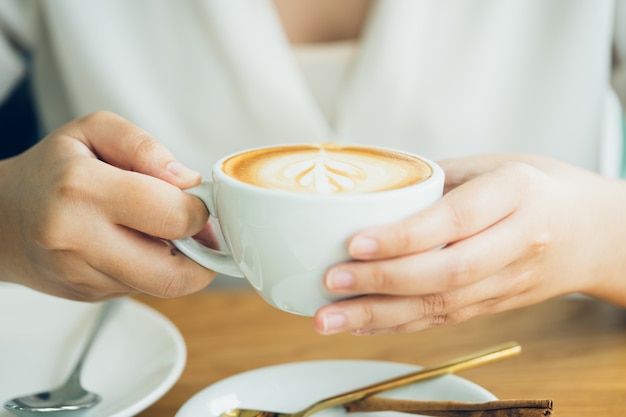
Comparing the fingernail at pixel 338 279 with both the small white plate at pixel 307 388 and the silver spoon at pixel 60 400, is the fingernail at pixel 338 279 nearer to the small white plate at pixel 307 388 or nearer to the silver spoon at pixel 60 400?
the small white plate at pixel 307 388

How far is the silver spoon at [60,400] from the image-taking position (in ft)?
1.73

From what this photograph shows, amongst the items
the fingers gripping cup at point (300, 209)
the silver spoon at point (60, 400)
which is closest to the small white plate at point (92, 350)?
the silver spoon at point (60, 400)

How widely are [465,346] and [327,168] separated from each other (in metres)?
0.31

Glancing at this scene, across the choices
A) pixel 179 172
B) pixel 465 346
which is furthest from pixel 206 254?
pixel 465 346

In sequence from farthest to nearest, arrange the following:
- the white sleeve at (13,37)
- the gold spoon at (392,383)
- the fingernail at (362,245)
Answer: the white sleeve at (13,37)
the gold spoon at (392,383)
the fingernail at (362,245)

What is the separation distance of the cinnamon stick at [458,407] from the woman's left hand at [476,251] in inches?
2.2

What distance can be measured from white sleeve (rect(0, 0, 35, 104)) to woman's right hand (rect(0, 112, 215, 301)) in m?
0.51

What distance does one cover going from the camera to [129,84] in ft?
3.39

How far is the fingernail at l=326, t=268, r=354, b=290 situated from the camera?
42 cm

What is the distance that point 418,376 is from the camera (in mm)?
537

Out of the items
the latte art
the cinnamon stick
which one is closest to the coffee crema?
the latte art

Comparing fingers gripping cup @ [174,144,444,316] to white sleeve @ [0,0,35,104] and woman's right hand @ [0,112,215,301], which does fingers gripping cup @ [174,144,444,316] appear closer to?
woman's right hand @ [0,112,215,301]

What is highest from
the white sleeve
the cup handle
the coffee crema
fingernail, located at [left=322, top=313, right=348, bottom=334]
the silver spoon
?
the white sleeve

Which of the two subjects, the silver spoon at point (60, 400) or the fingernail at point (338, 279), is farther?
the silver spoon at point (60, 400)
